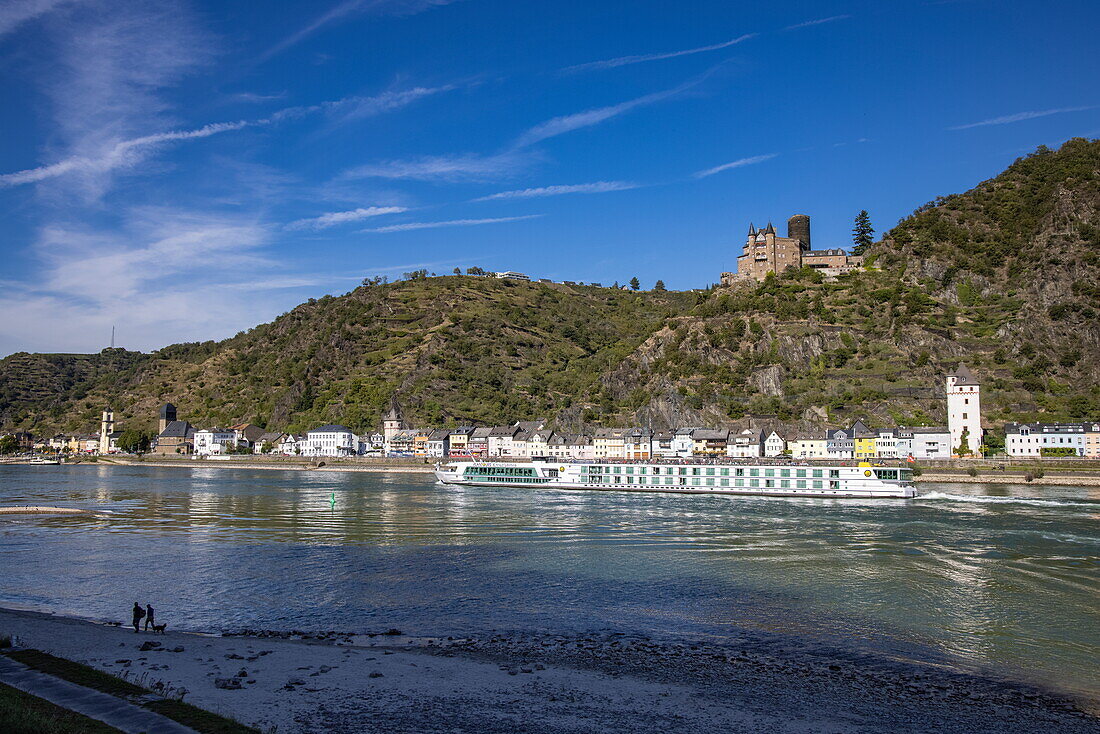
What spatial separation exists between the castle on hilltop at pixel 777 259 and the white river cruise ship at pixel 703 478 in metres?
80.6

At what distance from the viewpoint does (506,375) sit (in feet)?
551

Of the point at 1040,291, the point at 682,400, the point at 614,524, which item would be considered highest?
the point at 1040,291

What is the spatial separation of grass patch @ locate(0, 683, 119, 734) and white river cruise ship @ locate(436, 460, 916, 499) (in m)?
61.4

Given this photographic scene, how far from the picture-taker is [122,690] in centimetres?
1513

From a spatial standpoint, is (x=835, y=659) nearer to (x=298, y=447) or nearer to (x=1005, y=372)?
(x=1005, y=372)

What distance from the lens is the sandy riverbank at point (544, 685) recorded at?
1584 cm

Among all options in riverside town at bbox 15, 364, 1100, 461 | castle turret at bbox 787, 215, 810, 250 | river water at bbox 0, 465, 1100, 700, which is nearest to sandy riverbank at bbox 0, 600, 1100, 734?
river water at bbox 0, 465, 1100, 700

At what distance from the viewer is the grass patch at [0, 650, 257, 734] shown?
13359mm

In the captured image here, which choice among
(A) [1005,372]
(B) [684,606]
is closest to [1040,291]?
(A) [1005,372]

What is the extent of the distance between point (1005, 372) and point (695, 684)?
339ft

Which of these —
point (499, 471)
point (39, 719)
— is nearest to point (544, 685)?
point (39, 719)

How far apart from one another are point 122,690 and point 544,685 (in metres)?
9.21

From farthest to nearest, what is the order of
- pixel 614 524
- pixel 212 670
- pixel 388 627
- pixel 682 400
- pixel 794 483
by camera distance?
pixel 682 400 < pixel 794 483 < pixel 614 524 < pixel 388 627 < pixel 212 670

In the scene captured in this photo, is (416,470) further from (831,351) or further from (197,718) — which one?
(197,718)
